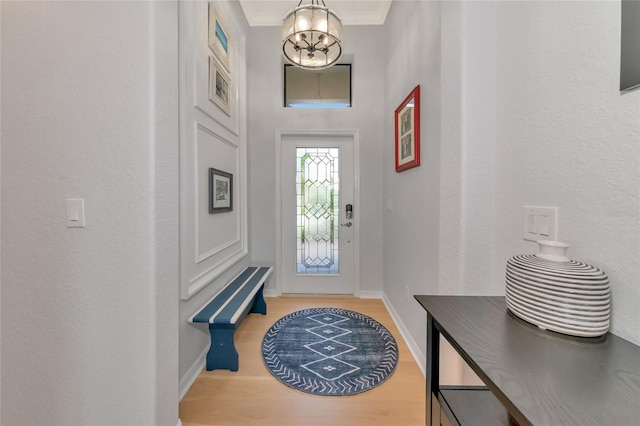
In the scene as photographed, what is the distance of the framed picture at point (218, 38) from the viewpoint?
79.3 inches

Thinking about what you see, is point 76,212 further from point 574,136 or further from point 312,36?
point 574,136

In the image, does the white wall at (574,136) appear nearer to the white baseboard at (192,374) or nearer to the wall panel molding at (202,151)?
the wall panel molding at (202,151)

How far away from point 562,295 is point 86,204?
1803 mm

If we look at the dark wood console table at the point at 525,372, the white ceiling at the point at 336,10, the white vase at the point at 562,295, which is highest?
the white ceiling at the point at 336,10

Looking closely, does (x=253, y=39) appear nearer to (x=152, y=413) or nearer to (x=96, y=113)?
(x=96, y=113)

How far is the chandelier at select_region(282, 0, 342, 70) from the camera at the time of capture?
1713mm

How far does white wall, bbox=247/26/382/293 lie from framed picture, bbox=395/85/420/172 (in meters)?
0.67

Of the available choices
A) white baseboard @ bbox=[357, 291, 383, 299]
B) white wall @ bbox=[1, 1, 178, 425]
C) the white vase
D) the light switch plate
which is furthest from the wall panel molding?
the light switch plate

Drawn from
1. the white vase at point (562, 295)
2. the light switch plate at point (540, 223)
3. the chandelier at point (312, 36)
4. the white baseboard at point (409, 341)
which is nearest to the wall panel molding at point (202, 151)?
the chandelier at point (312, 36)

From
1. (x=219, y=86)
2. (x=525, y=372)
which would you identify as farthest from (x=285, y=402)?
(x=219, y=86)

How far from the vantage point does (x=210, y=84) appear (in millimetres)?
1980

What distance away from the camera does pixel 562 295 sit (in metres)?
0.70

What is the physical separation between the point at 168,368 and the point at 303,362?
95 cm

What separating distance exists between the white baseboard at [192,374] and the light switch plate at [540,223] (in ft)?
6.67
